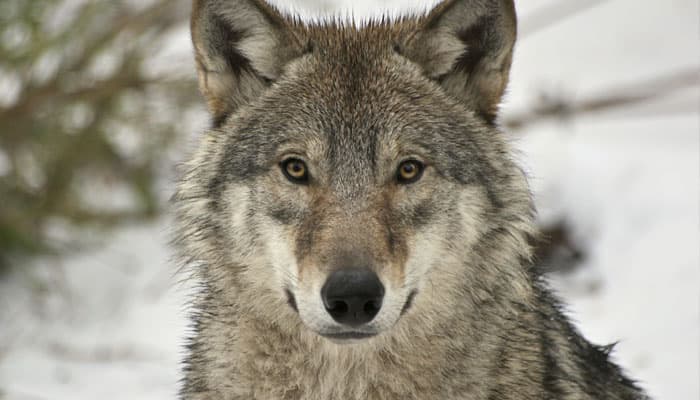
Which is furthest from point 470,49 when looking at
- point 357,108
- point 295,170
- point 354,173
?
point 295,170

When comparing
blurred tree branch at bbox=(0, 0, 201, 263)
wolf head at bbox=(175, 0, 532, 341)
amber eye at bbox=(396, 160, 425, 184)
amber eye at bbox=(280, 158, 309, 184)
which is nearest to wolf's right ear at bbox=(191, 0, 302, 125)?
wolf head at bbox=(175, 0, 532, 341)

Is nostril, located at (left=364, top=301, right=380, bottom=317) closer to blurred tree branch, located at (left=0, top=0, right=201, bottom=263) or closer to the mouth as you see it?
the mouth

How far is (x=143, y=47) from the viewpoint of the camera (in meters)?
8.27

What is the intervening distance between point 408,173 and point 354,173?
0.70ft

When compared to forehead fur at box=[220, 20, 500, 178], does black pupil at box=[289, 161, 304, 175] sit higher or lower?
lower

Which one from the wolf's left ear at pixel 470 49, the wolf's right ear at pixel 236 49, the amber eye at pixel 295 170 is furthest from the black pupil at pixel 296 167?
the wolf's left ear at pixel 470 49

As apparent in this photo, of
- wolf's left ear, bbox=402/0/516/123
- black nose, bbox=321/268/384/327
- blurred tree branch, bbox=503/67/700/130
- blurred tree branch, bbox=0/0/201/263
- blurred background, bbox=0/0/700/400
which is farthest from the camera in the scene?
blurred tree branch, bbox=503/67/700/130

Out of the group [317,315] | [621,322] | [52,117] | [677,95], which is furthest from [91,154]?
[317,315]

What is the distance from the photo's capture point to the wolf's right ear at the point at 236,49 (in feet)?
12.8

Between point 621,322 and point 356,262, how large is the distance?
400 centimetres

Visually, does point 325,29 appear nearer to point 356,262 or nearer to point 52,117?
point 356,262

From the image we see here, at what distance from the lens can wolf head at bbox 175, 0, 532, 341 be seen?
3.40 meters

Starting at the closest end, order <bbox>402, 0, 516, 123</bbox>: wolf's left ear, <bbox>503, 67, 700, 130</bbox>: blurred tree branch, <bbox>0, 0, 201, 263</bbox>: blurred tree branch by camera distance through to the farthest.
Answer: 1. <bbox>402, 0, 516, 123</bbox>: wolf's left ear
2. <bbox>0, 0, 201, 263</bbox>: blurred tree branch
3. <bbox>503, 67, 700, 130</bbox>: blurred tree branch

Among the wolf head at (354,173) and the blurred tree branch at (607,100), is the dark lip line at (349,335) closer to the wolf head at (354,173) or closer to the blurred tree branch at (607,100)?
the wolf head at (354,173)
